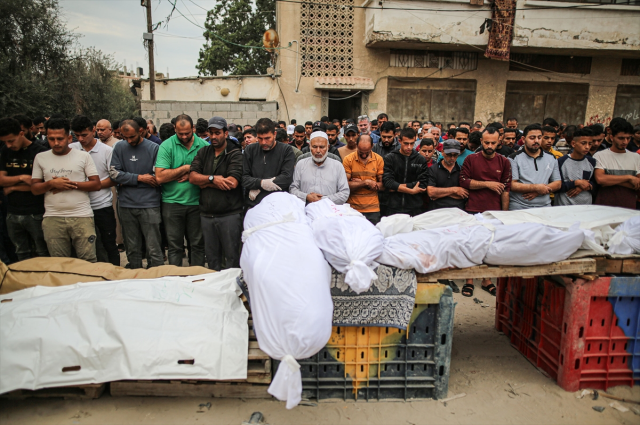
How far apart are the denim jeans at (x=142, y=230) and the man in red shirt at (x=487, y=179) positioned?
12.1 ft

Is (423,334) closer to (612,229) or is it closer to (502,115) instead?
(612,229)

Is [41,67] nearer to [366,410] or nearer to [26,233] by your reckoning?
[26,233]

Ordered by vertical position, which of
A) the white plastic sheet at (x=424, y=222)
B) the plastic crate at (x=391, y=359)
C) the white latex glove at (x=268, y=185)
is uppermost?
the white latex glove at (x=268, y=185)

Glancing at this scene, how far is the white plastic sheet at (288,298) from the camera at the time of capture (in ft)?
7.37

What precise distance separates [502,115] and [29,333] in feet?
49.0

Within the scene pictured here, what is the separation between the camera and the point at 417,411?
9.16ft

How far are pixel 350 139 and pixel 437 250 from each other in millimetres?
3054

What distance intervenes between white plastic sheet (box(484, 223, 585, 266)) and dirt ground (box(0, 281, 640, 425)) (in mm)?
1035

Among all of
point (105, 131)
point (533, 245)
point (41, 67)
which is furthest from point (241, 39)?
point (533, 245)

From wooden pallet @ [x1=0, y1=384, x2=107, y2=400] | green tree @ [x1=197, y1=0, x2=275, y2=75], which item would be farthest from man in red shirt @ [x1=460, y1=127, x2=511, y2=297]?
green tree @ [x1=197, y1=0, x2=275, y2=75]

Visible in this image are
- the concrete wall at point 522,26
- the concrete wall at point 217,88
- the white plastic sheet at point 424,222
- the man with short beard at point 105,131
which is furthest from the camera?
the concrete wall at point 217,88

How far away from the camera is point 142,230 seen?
469 cm

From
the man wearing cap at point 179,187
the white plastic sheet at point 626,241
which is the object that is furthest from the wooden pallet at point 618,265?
the man wearing cap at point 179,187

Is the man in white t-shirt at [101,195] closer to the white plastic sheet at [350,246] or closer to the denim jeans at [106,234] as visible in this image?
the denim jeans at [106,234]
